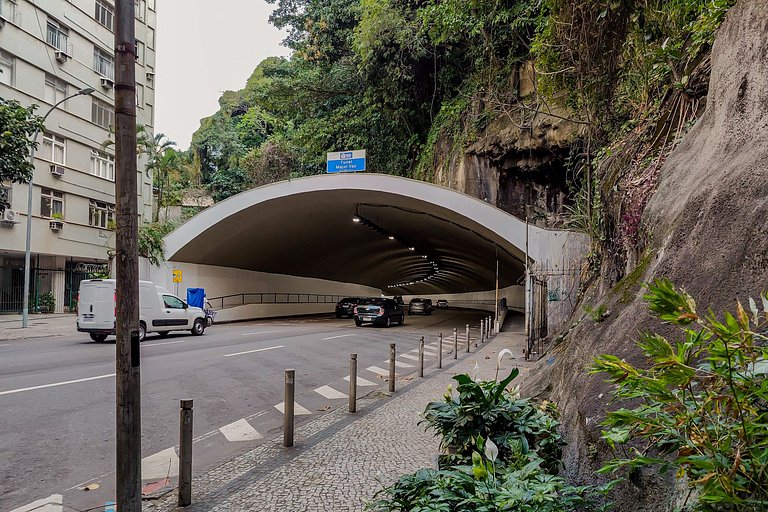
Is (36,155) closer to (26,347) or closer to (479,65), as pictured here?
(26,347)

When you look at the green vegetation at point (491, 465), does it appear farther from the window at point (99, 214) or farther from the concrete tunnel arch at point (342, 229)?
the window at point (99, 214)

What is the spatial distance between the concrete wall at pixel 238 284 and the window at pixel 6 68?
12.1 metres

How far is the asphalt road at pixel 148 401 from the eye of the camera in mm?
5215

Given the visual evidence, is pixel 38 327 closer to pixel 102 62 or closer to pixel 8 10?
pixel 8 10

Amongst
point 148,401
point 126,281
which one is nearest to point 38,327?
point 148,401

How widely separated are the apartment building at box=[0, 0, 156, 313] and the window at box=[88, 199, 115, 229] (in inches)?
3.0

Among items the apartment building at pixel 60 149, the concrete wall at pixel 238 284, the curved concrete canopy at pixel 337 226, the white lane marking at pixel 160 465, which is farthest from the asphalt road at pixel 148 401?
the apartment building at pixel 60 149

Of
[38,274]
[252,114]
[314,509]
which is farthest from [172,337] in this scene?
[252,114]

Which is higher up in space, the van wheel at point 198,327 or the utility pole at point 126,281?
the utility pole at point 126,281

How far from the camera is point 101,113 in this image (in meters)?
33.9

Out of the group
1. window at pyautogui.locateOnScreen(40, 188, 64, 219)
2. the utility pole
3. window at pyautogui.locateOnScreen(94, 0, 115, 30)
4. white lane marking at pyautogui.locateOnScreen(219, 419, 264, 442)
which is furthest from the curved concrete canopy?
window at pyautogui.locateOnScreen(94, 0, 115, 30)

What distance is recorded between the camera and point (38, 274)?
2900 centimetres

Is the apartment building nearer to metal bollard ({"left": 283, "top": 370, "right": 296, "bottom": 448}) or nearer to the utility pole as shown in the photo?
metal bollard ({"left": 283, "top": 370, "right": 296, "bottom": 448})

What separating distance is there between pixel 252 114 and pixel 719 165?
175ft
